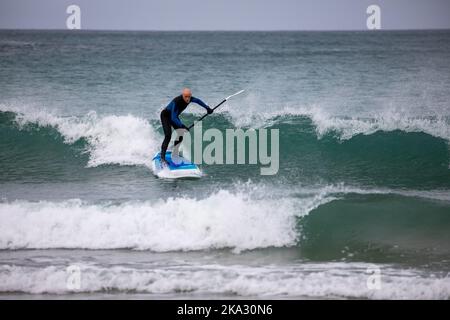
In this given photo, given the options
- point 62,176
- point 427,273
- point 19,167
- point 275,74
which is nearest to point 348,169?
point 427,273

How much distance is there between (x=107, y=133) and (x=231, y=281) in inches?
204

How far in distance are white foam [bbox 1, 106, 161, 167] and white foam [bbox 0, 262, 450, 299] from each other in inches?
138

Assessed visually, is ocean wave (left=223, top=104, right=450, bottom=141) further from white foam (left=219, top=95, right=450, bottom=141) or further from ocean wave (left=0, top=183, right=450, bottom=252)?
ocean wave (left=0, top=183, right=450, bottom=252)

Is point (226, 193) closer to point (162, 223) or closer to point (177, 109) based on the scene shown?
point (162, 223)

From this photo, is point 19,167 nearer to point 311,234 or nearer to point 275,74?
point 311,234

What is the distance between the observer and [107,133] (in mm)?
9812

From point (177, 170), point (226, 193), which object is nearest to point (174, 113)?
point (177, 170)

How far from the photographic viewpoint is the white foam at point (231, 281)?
5.17 m

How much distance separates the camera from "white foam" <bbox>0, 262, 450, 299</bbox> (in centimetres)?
517

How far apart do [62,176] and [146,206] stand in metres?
2.24

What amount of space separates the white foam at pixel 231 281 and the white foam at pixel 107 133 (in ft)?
11.5

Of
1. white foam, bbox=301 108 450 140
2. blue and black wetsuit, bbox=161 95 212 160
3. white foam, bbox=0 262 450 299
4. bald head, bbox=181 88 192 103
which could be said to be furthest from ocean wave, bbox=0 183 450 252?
white foam, bbox=301 108 450 140

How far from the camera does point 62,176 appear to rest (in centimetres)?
852

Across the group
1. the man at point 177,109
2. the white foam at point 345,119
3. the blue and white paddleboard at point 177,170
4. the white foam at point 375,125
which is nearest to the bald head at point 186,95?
the man at point 177,109
